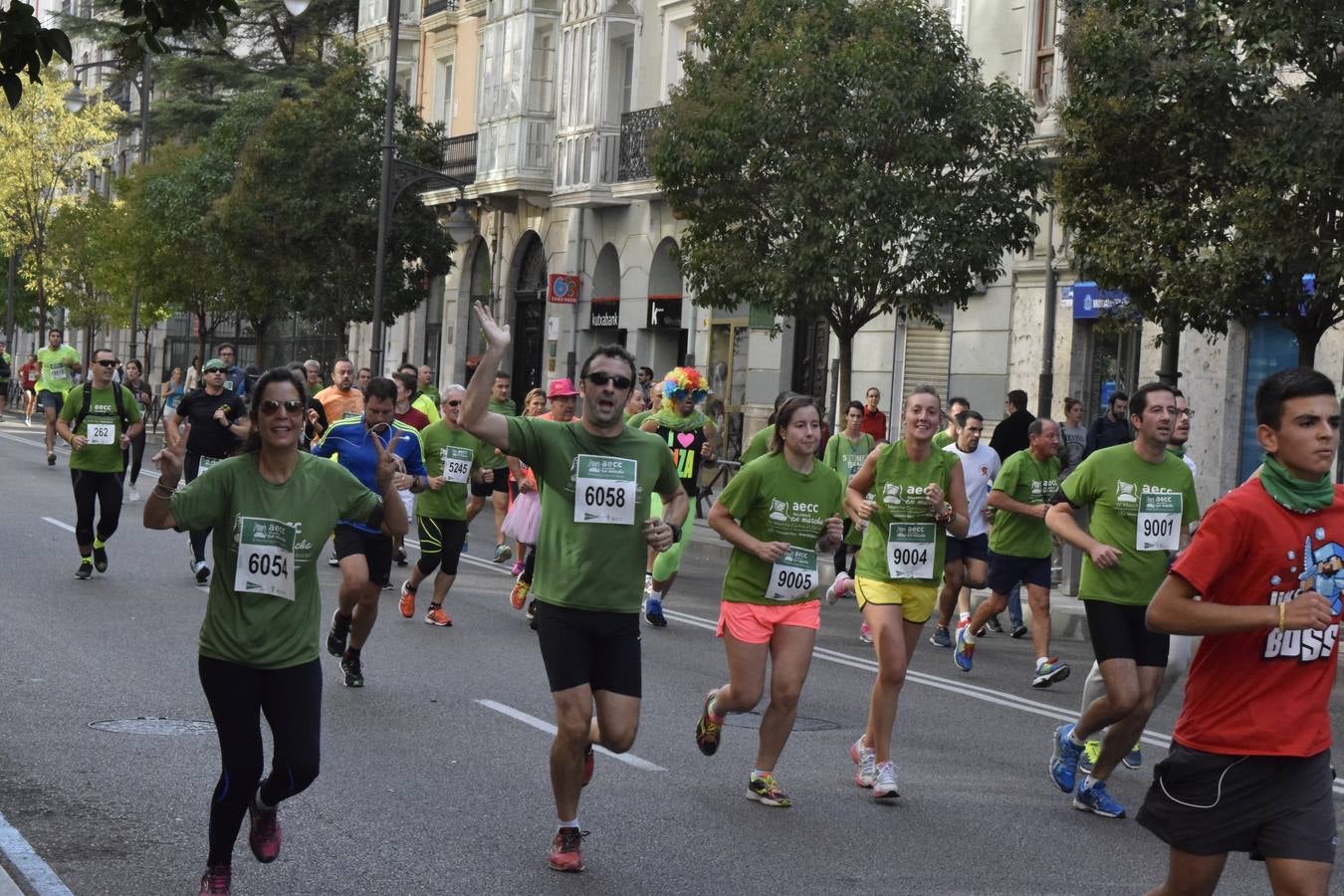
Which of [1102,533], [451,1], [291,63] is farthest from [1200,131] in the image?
[291,63]

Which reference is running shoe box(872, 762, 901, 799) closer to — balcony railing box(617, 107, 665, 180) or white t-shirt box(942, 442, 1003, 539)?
white t-shirt box(942, 442, 1003, 539)

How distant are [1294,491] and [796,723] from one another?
5.82 meters

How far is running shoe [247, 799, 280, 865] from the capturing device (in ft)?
21.8

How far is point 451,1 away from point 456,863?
3961 cm

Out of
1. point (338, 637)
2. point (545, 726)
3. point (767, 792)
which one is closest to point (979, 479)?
point (338, 637)

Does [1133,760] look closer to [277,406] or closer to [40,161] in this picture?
[277,406]

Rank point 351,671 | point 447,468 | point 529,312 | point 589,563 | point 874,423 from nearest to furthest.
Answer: point 589,563
point 351,671
point 447,468
point 874,423
point 529,312

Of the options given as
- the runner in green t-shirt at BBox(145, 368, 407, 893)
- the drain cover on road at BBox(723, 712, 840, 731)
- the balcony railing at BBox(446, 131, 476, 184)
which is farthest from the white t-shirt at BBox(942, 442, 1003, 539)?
the balcony railing at BBox(446, 131, 476, 184)

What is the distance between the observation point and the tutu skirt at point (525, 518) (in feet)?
52.9

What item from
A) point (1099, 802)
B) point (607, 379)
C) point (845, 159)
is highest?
point (845, 159)

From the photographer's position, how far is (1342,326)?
22109mm

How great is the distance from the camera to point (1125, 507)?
28.5 ft

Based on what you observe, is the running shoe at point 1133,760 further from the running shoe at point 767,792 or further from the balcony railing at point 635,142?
the balcony railing at point 635,142

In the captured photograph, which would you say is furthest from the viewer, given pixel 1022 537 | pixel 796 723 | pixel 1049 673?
pixel 1022 537
